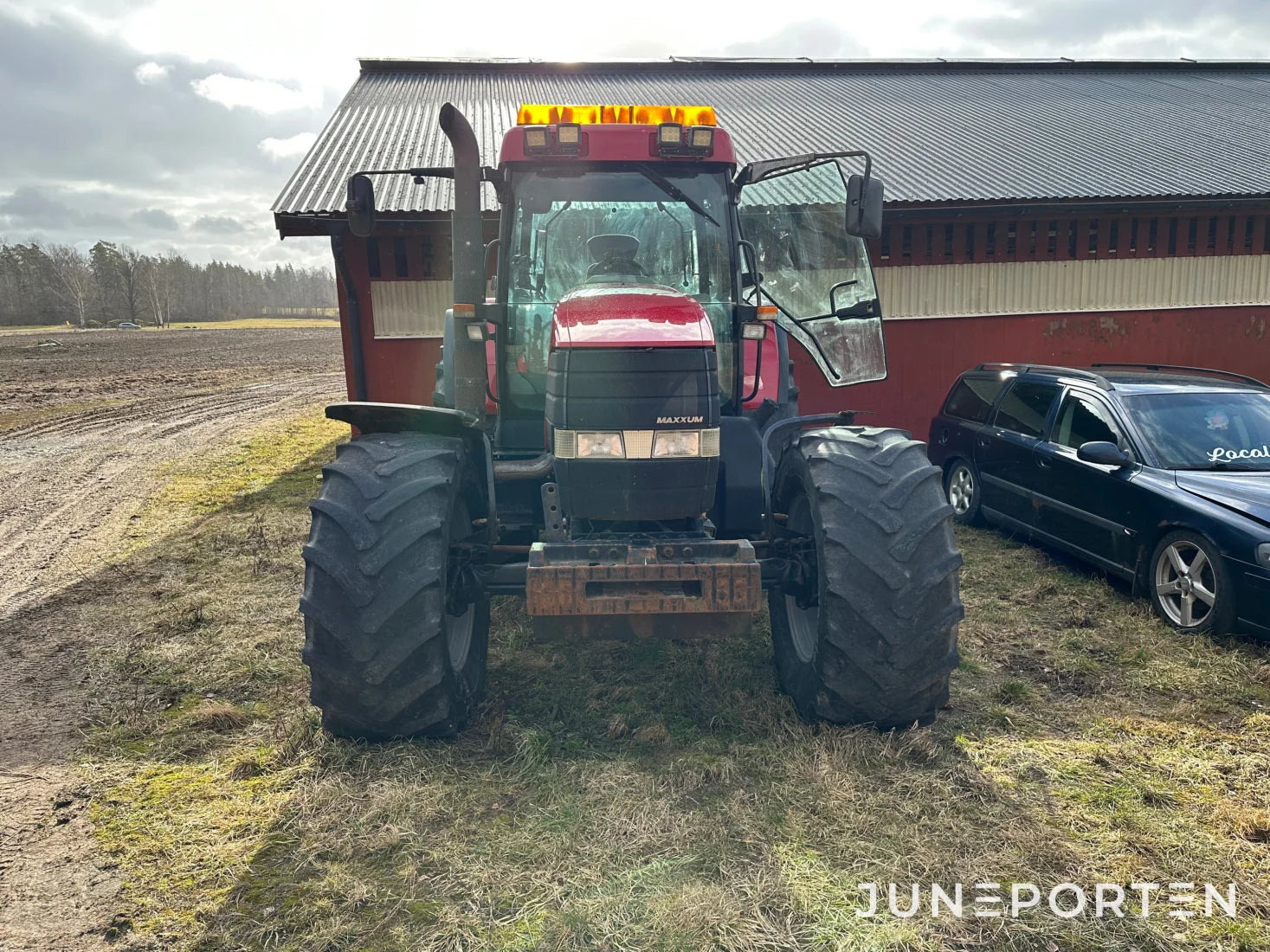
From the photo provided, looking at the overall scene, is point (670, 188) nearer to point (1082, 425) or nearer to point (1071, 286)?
point (1082, 425)

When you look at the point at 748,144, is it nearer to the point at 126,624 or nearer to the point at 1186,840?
the point at 126,624

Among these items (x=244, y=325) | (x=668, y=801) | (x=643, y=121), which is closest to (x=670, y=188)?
(x=643, y=121)

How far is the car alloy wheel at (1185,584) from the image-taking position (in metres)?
5.11

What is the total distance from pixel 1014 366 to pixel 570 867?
20.9 ft

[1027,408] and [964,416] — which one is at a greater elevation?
[1027,408]

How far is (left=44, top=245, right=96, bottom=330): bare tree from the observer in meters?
74.3

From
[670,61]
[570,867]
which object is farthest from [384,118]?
[570,867]

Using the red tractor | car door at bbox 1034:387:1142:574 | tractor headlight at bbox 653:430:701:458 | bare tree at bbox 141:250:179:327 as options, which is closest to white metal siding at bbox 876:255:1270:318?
car door at bbox 1034:387:1142:574

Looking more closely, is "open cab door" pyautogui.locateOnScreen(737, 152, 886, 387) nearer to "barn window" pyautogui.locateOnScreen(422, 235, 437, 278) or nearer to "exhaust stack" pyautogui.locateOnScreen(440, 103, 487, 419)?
"exhaust stack" pyautogui.locateOnScreen(440, 103, 487, 419)

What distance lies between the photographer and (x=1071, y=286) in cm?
1105

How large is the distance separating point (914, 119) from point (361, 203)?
41.0 ft

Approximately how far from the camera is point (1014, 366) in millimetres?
7770

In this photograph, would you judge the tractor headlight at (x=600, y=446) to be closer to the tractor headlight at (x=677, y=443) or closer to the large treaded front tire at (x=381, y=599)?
the tractor headlight at (x=677, y=443)

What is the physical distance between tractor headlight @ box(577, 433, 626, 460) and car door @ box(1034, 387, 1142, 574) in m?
3.88
